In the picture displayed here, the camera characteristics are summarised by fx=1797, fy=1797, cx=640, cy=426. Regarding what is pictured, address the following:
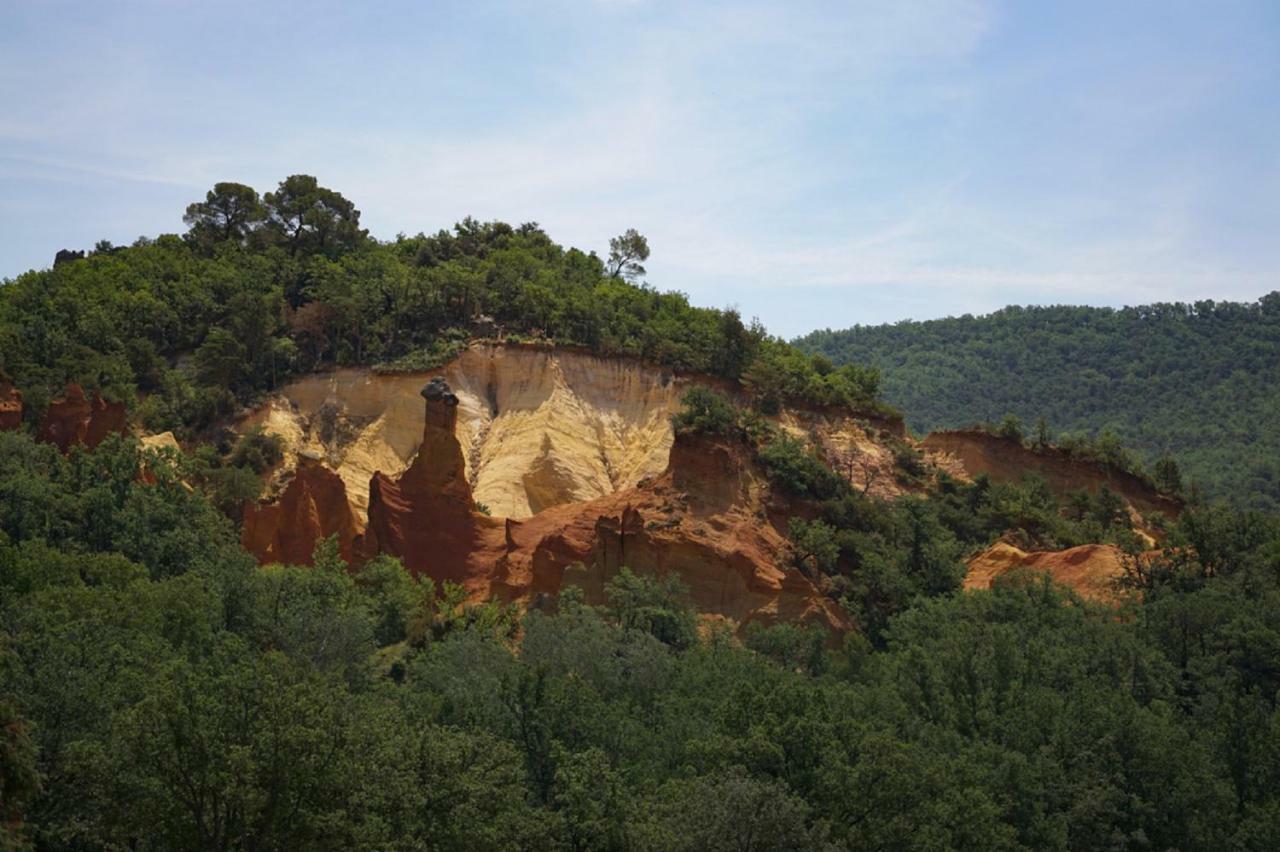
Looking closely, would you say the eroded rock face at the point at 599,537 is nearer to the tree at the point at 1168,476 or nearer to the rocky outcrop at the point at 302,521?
the rocky outcrop at the point at 302,521

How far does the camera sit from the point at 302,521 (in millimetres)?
57719

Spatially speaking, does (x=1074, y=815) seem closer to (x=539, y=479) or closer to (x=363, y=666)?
(x=363, y=666)

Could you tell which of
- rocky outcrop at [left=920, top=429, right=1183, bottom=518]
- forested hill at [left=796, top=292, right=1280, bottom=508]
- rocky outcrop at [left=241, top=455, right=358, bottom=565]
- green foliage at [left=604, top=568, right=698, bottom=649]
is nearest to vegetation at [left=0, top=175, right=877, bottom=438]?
rocky outcrop at [left=920, top=429, right=1183, bottom=518]

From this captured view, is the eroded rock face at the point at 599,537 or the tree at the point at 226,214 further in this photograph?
the tree at the point at 226,214

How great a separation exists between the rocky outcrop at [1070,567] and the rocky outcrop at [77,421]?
29117 millimetres

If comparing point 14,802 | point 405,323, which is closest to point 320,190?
point 405,323

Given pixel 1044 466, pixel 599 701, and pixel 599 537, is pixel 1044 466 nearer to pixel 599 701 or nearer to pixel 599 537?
pixel 599 537

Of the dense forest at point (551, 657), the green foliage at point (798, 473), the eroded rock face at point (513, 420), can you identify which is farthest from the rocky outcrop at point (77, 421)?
the green foliage at point (798, 473)

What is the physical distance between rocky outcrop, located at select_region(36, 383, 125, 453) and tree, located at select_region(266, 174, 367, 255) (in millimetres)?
20896

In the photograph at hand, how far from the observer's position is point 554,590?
51594 millimetres

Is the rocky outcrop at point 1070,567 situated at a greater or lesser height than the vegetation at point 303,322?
lesser

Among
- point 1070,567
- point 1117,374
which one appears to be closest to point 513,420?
point 1070,567

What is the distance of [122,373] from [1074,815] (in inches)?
1619

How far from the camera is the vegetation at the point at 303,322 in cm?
6675
